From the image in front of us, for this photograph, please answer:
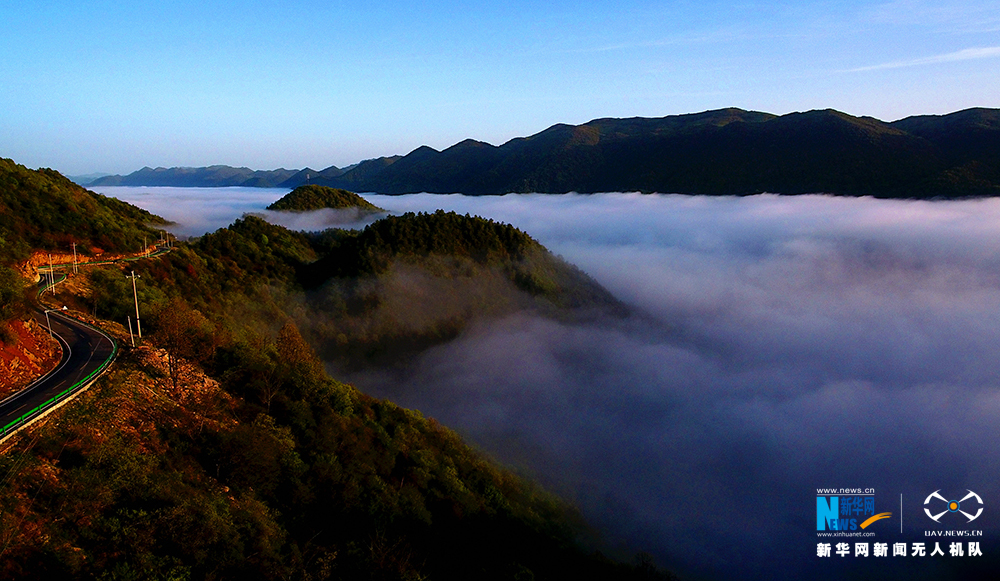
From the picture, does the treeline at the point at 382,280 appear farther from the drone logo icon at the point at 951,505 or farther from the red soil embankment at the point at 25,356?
the drone logo icon at the point at 951,505

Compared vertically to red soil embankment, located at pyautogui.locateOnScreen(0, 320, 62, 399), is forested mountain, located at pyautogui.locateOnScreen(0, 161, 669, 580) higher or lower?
lower

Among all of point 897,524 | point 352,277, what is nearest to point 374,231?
point 352,277

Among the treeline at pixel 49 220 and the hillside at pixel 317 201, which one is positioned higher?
the hillside at pixel 317 201

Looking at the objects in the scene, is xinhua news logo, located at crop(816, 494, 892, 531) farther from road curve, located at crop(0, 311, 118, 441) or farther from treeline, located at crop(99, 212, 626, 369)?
treeline, located at crop(99, 212, 626, 369)

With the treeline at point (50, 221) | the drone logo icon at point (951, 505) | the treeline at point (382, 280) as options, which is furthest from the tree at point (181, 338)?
the drone logo icon at point (951, 505)

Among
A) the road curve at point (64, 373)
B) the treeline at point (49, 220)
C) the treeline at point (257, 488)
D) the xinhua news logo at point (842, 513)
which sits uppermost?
the treeline at point (49, 220)

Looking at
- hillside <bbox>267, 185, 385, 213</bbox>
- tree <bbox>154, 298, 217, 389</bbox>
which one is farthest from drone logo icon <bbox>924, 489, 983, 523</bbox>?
hillside <bbox>267, 185, 385, 213</bbox>
